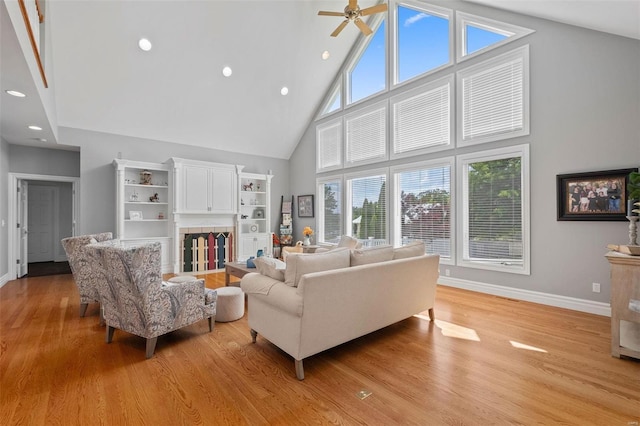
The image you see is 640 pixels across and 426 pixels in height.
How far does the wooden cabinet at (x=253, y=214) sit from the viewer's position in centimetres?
713

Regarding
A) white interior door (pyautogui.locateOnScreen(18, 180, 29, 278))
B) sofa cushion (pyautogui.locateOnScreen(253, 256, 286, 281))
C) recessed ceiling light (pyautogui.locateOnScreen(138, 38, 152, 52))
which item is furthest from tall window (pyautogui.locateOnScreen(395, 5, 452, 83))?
white interior door (pyautogui.locateOnScreen(18, 180, 29, 278))

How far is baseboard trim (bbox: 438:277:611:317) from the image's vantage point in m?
3.55

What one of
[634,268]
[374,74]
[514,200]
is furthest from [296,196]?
[634,268]

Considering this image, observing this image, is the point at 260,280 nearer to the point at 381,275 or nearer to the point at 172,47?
the point at 381,275

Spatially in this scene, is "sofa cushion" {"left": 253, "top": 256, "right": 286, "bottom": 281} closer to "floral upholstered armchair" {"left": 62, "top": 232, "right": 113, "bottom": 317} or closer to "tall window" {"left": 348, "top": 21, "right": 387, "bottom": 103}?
"floral upholstered armchair" {"left": 62, "top": 232, "right": 113, "bottom": 317}

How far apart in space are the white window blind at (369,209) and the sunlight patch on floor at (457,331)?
2913mm

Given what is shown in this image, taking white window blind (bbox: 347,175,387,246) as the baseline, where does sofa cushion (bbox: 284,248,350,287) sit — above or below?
below

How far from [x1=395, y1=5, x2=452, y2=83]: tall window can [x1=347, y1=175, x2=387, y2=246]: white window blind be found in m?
2.18

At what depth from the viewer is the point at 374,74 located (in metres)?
6.44

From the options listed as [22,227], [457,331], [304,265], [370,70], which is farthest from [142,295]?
[370,70]

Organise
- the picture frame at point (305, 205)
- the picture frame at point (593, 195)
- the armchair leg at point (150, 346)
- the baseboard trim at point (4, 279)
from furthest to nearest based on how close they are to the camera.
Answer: the picture frame at point (305, 205) → the baseboard trim at point (4, 279) → the picture frame at point (593, 195) → the armchair leg at point (150, 346)

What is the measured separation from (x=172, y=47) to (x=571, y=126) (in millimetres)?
6286

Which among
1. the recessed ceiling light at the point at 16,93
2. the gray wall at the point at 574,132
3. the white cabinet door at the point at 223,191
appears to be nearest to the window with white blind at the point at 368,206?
the gray wall at the point at 574,132

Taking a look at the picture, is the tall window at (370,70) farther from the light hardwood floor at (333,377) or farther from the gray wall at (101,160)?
the light hardwood floor at (333,377)
